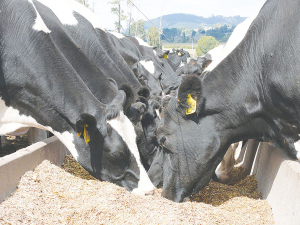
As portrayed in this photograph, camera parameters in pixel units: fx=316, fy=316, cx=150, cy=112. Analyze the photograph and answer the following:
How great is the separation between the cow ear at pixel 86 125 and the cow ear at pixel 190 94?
95 cm

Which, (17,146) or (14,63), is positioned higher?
(14,63)

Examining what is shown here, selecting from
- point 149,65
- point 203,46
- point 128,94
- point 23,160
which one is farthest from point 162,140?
point 203,46

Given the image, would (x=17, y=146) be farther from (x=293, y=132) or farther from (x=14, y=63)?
(x=293, y=132)

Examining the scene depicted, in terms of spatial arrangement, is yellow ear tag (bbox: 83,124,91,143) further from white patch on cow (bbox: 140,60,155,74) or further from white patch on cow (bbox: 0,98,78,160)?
white patch on cow (bbox: 140,60,155,74)

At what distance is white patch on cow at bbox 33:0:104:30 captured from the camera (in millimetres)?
5484

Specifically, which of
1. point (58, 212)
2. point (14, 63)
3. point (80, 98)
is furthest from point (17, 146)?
point (58, 212)

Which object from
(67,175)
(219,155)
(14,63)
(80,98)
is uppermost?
(14,63)

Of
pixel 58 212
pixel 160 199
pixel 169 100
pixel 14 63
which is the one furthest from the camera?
pixel 14 63

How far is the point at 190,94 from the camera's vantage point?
3307mm

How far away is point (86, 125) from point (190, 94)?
1164 millimetres

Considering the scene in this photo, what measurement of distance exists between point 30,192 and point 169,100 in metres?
1.75

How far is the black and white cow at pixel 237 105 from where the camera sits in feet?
9.97

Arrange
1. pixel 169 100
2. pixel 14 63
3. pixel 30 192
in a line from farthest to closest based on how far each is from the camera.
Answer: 1. pixel 14 63
2. pixel 169 100
3. pixel 30 192

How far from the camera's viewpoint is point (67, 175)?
12.1 feet
